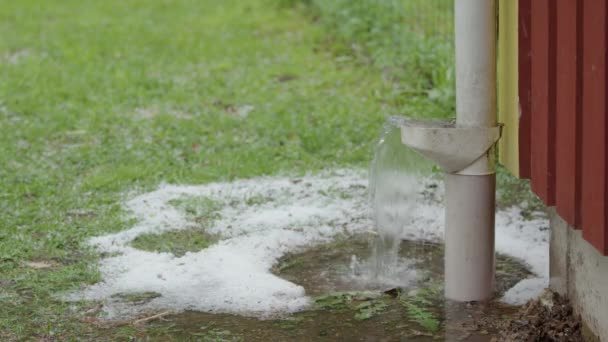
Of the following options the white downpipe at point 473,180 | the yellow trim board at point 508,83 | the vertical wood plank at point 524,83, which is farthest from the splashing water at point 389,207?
the vertical wood plank at point 524,83

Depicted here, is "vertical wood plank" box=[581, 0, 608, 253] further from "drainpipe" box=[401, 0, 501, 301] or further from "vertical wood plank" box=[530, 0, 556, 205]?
"drainpipe" box=[401, 0, 501, 301]

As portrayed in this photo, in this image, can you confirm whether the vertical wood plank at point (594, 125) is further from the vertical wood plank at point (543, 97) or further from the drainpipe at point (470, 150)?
the drainpipe at point (470, 150)

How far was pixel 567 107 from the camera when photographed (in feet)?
12.1

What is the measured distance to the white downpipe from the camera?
4.31 metres

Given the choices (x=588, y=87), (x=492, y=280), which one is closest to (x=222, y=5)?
(x=492, y=280)

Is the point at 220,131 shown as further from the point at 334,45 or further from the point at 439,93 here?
the point at 334,45

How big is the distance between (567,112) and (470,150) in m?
0.71

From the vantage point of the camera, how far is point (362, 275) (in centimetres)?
493

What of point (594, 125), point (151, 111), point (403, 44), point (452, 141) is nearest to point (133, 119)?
point (151, 111)

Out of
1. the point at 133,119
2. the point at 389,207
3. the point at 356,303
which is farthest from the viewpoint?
the point at 133,119

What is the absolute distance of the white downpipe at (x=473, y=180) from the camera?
431 centimetres

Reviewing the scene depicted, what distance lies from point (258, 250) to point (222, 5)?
7.25 metres

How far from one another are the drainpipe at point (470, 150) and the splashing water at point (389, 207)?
402 mm

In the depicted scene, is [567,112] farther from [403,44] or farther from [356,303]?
[403,44]
